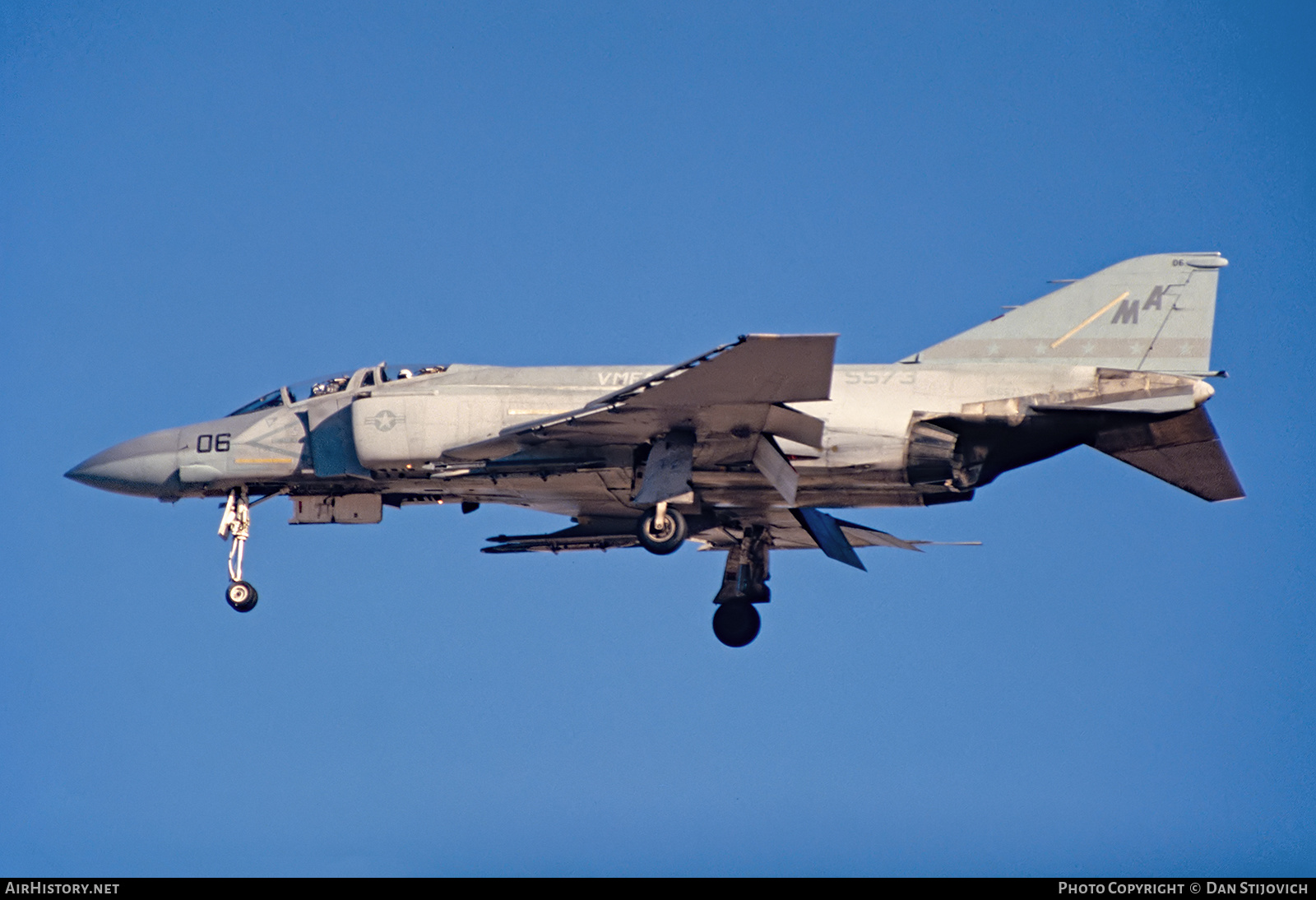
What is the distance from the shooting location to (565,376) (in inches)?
1029

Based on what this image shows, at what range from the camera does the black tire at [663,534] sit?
2522cm

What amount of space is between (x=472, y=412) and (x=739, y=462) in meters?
3.95

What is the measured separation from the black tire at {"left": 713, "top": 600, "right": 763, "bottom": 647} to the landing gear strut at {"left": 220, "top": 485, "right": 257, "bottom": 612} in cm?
786

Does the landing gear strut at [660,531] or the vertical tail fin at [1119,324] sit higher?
the vertical tail fin at [1119,324]

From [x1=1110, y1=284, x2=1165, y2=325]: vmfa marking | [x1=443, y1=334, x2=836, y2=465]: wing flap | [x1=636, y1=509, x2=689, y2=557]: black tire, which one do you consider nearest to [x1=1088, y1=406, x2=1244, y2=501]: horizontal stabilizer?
[x1=1110, y1=284, x2=1165, y2=325]: vmfa marking

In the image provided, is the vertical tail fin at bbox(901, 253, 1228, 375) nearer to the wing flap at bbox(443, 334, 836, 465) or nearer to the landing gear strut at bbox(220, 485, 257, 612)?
the wing flap at bbox(443, 334, 836, 465)

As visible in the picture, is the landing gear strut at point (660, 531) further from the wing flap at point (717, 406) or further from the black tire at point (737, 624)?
the black tire at point (737, 624)

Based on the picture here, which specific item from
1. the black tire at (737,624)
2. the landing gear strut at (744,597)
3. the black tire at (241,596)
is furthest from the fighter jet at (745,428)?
the black tire at (737,624)

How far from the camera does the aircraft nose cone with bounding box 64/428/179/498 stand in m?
27.7

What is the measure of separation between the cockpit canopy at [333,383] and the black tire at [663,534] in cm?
418

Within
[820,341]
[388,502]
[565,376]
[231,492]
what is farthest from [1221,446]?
[231,492]

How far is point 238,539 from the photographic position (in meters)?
27.6

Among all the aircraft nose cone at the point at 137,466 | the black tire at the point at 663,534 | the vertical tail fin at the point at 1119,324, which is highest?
the vertical tail fin at the point at 1119,324

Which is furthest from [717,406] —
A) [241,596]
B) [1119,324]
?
[241,596]
